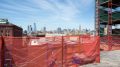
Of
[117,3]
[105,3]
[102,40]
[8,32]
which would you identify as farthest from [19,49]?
[117,3]

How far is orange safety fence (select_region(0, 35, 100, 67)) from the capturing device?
9.44m

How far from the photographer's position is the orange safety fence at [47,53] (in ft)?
31.0

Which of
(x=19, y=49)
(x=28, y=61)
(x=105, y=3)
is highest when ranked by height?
(x=105, y=3)

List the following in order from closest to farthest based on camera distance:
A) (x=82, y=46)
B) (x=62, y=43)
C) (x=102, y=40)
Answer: (x=62, y=43)
(x=82, y=46)
(x=102, y=40)

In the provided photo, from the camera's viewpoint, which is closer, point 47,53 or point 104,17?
point 47,53

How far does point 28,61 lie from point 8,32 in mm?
24814

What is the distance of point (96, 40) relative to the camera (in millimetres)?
13531

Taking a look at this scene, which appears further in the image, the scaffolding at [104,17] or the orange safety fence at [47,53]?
the scaffolding at [104,17]

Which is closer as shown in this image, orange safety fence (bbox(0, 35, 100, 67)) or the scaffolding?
orange safety fence (bbox(0, 35, 100, 67))

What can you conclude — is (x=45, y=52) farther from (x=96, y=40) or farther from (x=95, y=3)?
(x=95, y=3)

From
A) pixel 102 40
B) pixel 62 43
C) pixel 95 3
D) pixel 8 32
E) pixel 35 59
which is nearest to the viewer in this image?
pixel 35 59

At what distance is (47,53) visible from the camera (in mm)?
10891

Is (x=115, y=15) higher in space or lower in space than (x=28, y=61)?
higher

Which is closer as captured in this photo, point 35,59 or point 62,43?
point 35,59
